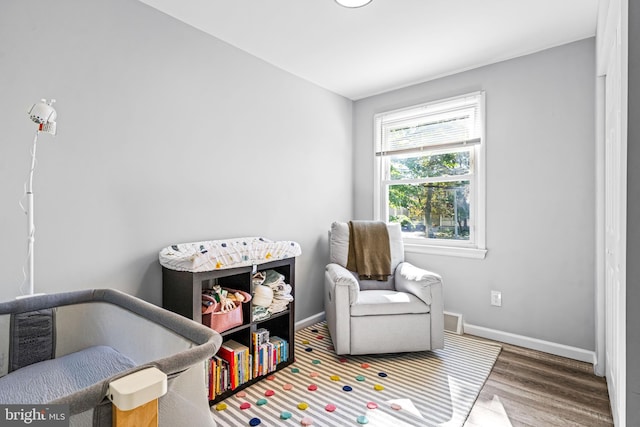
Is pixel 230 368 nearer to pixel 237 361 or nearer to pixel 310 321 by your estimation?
pixel 237 361

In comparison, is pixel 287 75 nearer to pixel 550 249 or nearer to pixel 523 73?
pixel 523 73

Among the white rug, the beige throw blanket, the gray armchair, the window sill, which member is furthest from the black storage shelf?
the window sill

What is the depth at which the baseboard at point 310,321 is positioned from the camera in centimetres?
313

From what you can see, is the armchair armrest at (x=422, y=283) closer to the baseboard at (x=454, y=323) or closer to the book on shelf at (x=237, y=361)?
the baseboard at (x=454, y=323)

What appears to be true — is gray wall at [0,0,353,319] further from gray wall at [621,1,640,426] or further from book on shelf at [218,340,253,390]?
gray wall at [621,1,640,426]

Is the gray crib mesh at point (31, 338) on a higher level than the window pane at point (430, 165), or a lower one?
lower

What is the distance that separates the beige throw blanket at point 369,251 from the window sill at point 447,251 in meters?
0.38

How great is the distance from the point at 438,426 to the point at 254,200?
192 centimetres

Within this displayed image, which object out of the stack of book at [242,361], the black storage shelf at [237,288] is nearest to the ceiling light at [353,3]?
the black storage shelf at [237,288]

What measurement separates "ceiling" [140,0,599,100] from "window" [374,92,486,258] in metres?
0.45

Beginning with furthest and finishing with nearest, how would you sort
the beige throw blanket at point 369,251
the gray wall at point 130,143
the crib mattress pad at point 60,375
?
1. the beige throw blanket at point 369,251
2. the gray wall at point 130,143
3. the crib mattress pad at point 60,375

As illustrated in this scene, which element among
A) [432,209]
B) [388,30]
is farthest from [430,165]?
[388,30]

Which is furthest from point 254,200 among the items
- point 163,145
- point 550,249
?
point 550,249

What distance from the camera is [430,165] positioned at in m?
3.29
